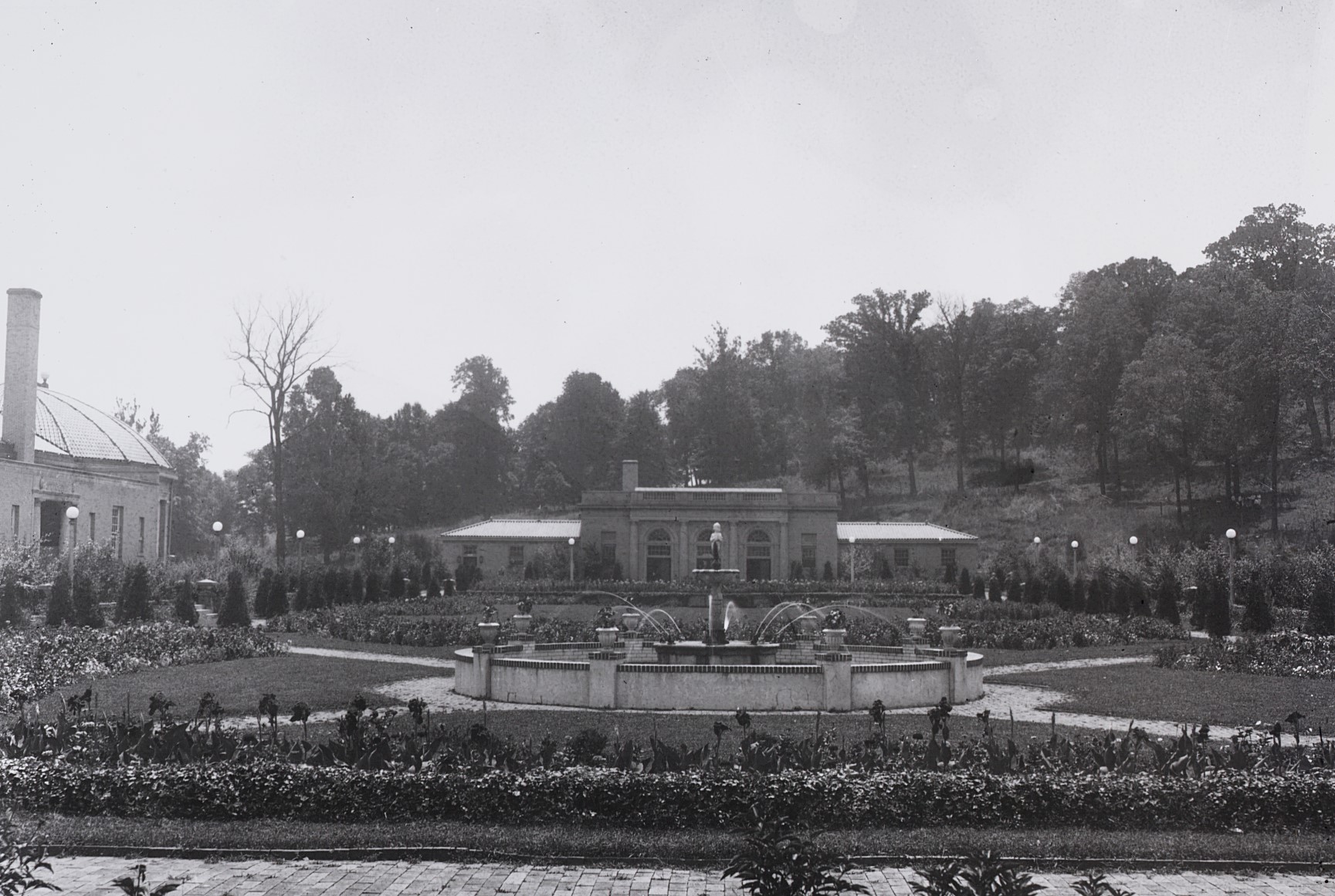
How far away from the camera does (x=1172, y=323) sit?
58.8m

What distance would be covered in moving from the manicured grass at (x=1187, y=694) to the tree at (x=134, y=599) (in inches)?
867

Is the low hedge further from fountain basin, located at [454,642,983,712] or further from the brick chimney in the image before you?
the brick chimney

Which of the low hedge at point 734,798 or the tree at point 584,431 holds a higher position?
the tree at point 584,431

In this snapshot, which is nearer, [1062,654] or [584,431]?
[1062,654]

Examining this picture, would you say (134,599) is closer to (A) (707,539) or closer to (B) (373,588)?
(B) (373,588)

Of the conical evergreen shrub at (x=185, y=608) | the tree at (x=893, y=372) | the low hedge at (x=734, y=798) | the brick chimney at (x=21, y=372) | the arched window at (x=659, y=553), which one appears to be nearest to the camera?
the low hedge at (x=734, y=798)

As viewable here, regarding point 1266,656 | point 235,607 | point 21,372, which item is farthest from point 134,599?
point 1266,656

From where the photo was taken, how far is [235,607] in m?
29.8

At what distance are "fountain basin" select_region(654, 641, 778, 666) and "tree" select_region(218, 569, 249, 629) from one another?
1525 centimetres

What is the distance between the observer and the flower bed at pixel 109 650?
1888 cm

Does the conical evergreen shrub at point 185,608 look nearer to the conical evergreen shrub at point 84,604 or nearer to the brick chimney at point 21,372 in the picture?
the conical evergreen shrub at point 84,604

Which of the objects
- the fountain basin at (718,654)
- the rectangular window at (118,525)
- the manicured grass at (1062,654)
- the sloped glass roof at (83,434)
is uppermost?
the sloped glass roof at (83,434)

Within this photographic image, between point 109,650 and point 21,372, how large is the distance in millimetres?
21094

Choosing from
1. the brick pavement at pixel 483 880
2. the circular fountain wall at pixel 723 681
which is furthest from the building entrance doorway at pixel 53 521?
the brick pavement at pixel 483 880
